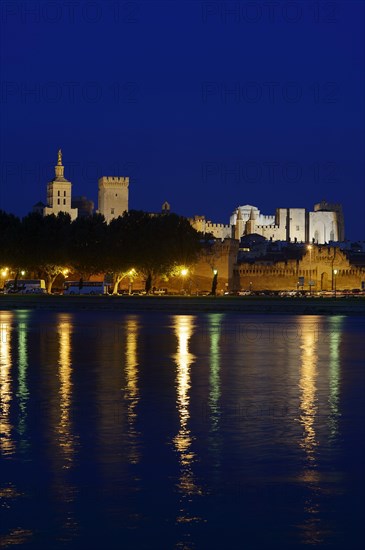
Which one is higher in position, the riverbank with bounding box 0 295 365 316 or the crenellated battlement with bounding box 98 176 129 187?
the crenellated battlement with bounding box 98 176 129 187

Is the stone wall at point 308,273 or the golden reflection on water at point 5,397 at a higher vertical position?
the stone wall at point 308,273

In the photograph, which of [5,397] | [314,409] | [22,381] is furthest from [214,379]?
[5,397]

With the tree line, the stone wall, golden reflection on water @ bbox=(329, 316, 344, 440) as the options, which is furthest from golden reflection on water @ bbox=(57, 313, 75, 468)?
the stone wall

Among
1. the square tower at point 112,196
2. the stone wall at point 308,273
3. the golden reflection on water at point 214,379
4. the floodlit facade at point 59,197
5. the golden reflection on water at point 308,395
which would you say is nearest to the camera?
the golden reflection on water at point 308,395

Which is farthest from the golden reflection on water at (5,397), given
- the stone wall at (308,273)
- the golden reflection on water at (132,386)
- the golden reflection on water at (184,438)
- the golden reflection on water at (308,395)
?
the stone wall at (308,273)

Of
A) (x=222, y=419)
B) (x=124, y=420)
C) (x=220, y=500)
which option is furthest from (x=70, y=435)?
(x=220, y=500)

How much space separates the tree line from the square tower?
298ft

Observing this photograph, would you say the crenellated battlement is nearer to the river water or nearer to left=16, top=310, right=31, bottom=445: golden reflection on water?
left=16, top=310, right=31, bottom=445: golden reflection on water

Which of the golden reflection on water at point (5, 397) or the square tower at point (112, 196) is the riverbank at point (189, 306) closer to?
the golden reflection on water at point (5, 397)

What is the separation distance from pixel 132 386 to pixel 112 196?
16130 cm

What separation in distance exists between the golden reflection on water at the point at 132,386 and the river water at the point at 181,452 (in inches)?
1.5

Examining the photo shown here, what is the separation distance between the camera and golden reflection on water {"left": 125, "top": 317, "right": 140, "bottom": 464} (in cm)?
1192

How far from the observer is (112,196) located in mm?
178000

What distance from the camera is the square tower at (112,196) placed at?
17738 cm
